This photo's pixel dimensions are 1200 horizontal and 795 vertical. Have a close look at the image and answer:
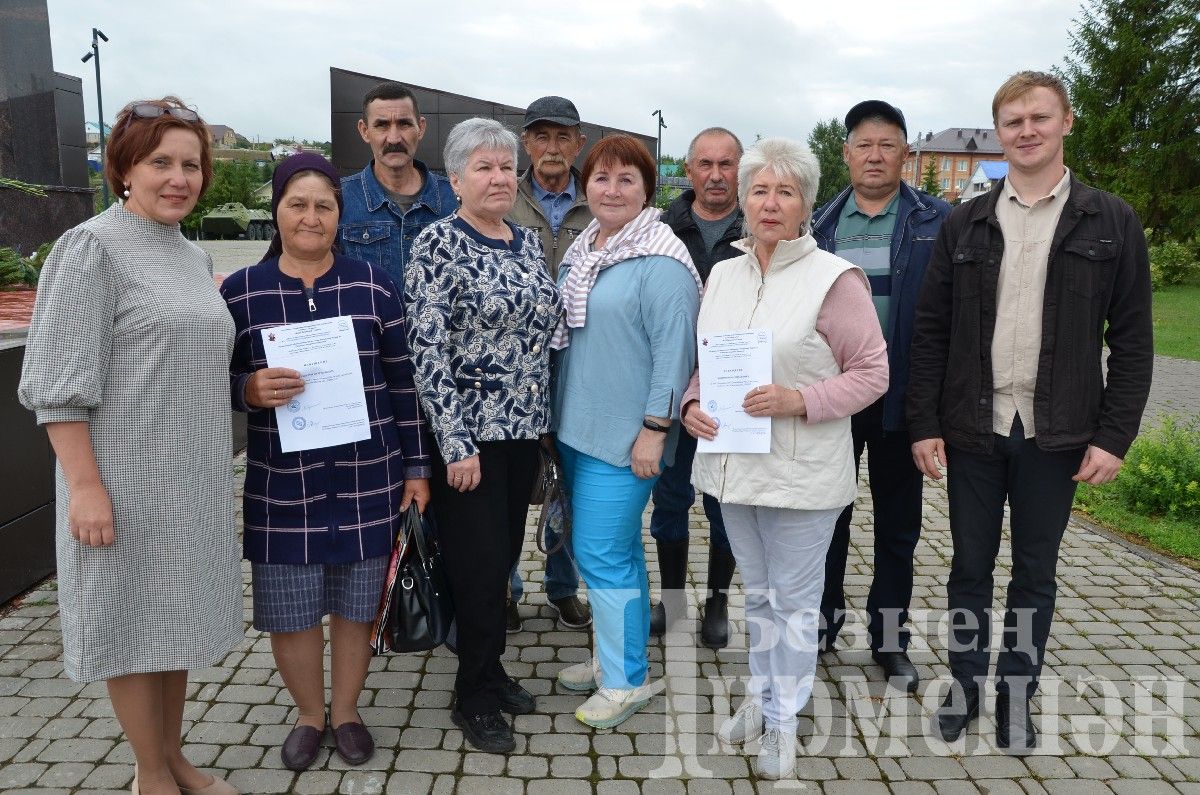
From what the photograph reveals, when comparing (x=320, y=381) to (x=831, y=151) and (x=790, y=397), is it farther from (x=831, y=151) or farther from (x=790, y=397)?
(x=831, y=151)

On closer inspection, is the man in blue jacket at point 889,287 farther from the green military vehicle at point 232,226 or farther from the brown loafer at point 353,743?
the green military vehicle at point 232,226

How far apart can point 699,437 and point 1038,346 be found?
130 cm

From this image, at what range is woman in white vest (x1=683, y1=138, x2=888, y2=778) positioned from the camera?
302 cm

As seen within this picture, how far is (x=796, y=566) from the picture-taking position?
3.19 metres

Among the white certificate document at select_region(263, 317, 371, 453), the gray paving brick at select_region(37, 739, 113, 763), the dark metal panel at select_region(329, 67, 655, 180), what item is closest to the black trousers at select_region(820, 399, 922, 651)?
the white certificate document at select_region(263, 317, 371, 453)

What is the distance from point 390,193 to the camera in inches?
157

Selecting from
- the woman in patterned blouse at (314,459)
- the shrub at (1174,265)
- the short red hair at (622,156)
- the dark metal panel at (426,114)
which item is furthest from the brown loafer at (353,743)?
the shrub at (1174,265)

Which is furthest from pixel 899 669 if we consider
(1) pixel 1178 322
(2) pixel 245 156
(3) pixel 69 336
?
(2) pixel 245 156

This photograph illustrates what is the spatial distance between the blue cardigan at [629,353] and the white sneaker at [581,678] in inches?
44.3

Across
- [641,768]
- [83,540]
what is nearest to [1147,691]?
[641,768]

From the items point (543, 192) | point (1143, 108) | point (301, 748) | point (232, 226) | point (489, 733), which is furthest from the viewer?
point (232, 226)

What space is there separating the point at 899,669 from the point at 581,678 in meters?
1.47

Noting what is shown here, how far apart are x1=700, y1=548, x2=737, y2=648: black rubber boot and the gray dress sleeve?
9.60ft

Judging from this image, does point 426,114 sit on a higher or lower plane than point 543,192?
higher
